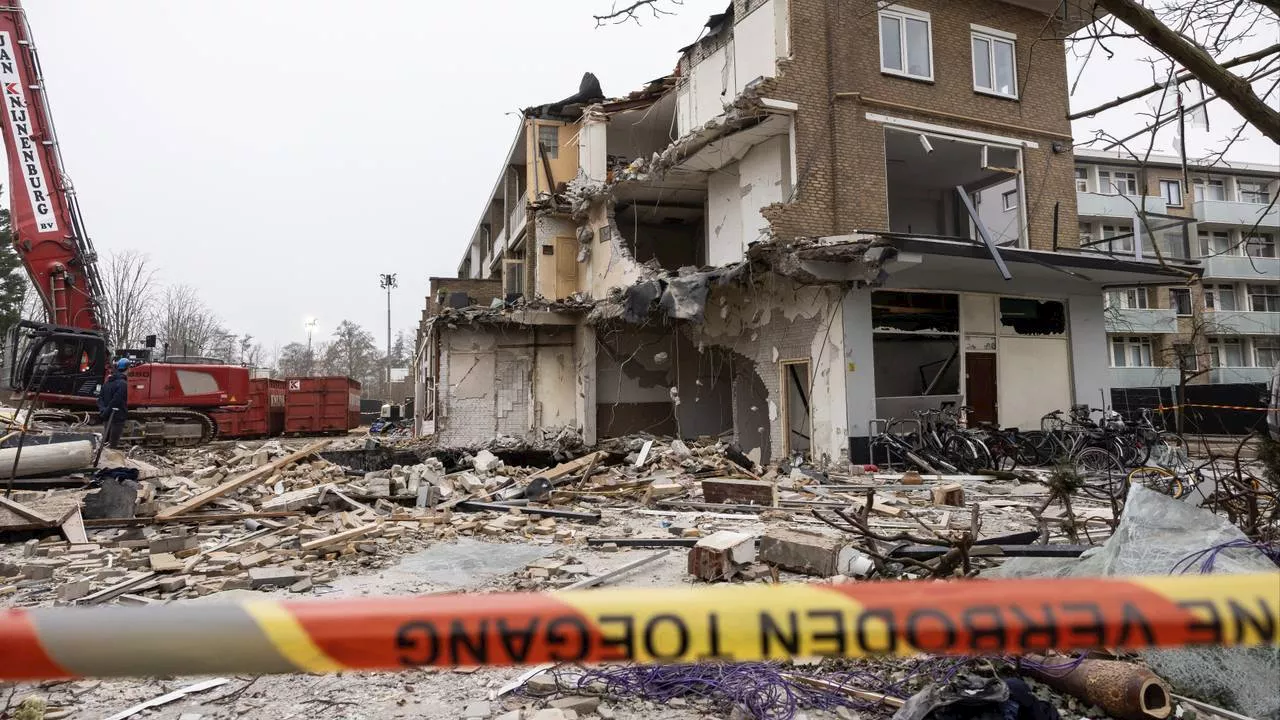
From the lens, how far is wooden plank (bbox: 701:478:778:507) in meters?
9.13

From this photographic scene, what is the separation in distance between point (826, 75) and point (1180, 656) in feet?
44.3

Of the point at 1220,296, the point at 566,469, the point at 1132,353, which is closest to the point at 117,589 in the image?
the point at 566,469

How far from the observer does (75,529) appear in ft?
24.8

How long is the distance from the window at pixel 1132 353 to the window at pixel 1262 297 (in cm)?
791

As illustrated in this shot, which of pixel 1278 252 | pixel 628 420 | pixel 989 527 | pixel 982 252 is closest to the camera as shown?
pixel 989 527

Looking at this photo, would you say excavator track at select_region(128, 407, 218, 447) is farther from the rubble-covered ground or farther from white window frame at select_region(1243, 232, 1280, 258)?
white window frame at select_region(1243, 232, 1280, 258)

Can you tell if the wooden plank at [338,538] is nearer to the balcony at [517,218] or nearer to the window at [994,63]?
the balcony at [517,218]

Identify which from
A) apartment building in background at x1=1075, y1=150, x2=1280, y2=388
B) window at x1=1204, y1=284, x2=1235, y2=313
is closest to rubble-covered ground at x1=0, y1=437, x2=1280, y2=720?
apartment building in background at x1=1075, y1=150, x2=1280, y2=388

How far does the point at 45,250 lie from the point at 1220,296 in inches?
2065

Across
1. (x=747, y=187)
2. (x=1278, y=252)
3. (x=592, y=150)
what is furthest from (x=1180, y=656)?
(x=1278, y=252)

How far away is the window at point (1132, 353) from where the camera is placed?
1458 inches

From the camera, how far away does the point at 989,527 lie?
740cm

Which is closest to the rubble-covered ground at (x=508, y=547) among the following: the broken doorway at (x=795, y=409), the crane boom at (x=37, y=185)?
the broken doorway at (x=795, y=409)

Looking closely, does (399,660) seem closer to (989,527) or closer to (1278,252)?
(989,527)
